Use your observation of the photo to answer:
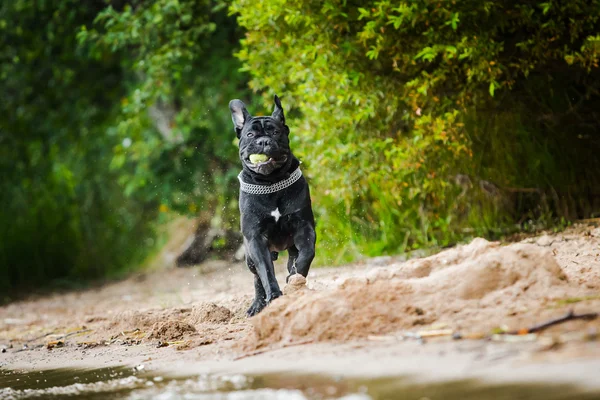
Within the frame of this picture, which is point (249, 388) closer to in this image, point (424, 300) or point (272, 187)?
point (424, 300)

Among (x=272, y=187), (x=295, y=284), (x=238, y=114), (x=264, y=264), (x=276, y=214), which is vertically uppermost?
(x=238, y=114)

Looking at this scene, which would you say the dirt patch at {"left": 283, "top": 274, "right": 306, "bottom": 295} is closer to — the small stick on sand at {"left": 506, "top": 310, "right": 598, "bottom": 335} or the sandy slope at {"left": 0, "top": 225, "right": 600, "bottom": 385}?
the sandy slope at {"left": 0, "top": 225, "right": 600, "bottom": 385}

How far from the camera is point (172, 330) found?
606 centimetres

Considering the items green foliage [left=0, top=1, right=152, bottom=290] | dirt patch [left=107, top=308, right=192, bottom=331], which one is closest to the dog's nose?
dirt patch [left=107, top=308, right=192, bottom=331]

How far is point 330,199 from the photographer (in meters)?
10.5

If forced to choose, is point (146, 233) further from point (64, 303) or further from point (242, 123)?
point (242, 123)

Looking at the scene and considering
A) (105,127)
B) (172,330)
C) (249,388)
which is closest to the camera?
(249,388)

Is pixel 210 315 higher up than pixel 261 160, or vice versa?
pixel 261 160

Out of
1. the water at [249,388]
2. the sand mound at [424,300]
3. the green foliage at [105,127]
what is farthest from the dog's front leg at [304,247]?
the green foliage at [105,127]

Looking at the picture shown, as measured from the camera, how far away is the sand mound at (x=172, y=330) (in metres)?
6.00

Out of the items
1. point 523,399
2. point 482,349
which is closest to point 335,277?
point 482,349

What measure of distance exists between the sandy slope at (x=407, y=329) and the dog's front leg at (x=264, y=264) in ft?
1.00

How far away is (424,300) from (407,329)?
1.07ft

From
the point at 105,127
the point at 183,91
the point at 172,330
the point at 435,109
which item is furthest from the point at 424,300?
the point at 105,127
